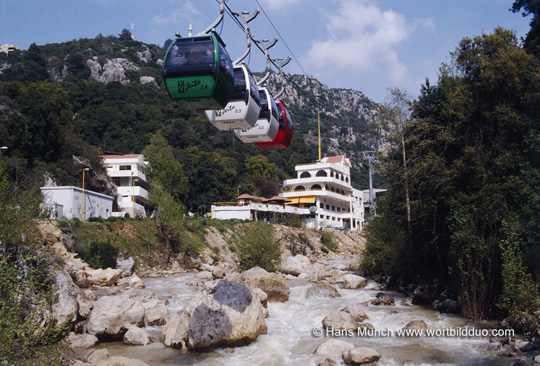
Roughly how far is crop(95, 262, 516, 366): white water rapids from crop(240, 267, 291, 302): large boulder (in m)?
0.87

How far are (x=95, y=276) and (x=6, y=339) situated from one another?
19.6 meters

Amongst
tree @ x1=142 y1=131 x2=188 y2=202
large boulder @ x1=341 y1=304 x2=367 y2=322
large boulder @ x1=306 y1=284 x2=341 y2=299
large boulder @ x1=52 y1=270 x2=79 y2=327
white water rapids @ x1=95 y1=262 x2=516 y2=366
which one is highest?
tree @ x1=142 y1=131 x2=188 y2=202

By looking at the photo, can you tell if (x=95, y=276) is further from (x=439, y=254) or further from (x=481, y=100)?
(x=481, y=100)

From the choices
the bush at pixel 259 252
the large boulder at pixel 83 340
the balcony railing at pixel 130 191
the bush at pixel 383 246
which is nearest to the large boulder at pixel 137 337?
the large boulder at pixel 83 340

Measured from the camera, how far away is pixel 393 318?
1888cm

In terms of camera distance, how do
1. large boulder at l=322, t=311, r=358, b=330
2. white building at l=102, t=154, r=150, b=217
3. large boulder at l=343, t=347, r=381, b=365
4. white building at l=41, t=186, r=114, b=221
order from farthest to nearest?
white building at l=102, t=154, r=150, b=217, white building at l=41, t=186, r=114, b=221, large boulder at l=322, t=311, r=358, b=330, large boulder at l=343, t=347, r=381, b=365

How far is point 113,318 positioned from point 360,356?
29.3 ft

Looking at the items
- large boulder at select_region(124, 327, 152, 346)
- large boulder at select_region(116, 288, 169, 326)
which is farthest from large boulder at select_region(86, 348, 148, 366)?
large boulder at select_region(116, 288, 169, 326)

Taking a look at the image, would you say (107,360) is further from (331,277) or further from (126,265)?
(126,265)

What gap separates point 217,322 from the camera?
52.1 ft

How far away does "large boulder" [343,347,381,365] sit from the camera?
1383cm

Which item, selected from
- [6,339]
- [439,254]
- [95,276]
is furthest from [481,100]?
[95,276]

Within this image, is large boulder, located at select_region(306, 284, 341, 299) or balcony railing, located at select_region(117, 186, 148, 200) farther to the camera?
balcony railing, located at select_region(117, 186, 148, 200)

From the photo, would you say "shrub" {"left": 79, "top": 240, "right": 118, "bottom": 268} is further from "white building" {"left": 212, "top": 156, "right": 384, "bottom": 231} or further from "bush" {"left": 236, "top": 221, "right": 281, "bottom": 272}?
"white building" {"left": 212, "top": 156, "right": 384, "bottom": 231}
